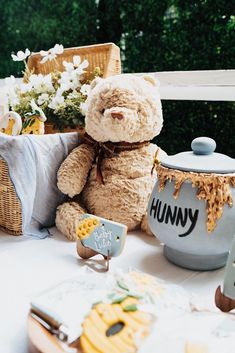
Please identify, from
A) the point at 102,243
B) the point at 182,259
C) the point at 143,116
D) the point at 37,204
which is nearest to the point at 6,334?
the point at 102,243

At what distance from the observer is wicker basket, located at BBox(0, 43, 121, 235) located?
1.04m

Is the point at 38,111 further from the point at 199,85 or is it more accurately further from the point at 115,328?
the point at 115,328

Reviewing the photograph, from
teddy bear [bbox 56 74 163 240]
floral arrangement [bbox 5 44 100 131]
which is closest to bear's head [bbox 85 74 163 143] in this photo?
teddy bear [bbox 56 74 163 240]

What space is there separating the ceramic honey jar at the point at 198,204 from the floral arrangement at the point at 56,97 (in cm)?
49

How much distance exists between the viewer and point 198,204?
773 millimetres

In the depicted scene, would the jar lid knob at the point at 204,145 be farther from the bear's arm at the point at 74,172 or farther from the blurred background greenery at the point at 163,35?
Answer: the blurred background greenery at the point at 163,35

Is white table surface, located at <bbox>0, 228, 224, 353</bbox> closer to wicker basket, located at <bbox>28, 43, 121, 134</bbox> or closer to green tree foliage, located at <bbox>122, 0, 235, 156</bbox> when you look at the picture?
wicker basket, located at <bbox>28, 43, 121, 134</bbox>

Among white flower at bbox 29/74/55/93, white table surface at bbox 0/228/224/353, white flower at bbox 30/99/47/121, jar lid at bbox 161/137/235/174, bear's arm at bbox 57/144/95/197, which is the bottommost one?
white table surface at bbox 0/228/224/353

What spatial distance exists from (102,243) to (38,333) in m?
0.32

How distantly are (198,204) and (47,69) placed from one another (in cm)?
102

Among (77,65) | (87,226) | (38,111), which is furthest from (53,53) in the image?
(87,226)

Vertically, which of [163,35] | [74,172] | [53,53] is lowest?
[74,172]

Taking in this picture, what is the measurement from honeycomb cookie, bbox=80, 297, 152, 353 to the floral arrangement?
0.76 meters

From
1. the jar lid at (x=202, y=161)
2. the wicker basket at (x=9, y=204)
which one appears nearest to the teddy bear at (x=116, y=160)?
the wicker basket at (x=9, y=204)
